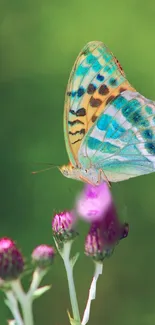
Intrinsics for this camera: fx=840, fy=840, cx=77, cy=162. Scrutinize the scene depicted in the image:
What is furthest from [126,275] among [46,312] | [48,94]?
[48,94]

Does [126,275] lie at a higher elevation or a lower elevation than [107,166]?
lower

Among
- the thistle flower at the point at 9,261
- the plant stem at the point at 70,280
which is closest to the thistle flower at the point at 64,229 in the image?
the plant stem at the point at 70,280

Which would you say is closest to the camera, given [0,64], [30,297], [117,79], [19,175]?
[30,297]

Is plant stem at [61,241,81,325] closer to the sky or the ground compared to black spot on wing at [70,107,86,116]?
closer to the ground

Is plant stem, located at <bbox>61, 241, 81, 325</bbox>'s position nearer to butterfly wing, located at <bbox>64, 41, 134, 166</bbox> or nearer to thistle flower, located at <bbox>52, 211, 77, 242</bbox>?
thistle flower, located at <bbox>52, 211, 77, 242</bbox>

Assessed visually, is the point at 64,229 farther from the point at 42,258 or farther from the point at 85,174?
the point at 85,174

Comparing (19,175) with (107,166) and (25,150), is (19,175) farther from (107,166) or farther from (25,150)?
(107,166)

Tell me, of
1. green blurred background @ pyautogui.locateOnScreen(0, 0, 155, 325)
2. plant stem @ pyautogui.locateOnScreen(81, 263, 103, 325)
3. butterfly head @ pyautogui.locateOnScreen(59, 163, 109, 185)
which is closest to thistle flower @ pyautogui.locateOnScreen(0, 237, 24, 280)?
plant stem @ pyautogui.locateOnScreen(81, 263, 103, 325)
